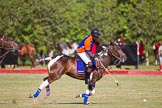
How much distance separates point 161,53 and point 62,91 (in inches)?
729

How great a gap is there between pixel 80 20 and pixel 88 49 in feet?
126

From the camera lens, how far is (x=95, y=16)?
191ft

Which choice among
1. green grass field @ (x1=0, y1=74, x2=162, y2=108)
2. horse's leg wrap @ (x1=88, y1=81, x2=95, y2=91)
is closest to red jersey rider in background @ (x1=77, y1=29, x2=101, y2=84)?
horse's leg wrap @ (x1=88, y1=81, x2=95, y2=91)

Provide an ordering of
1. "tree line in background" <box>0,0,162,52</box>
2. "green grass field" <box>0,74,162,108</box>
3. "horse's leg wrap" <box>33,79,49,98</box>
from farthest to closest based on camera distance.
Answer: "tree line in background" <box>0,0,162,52</box>, "horse's leg wrap" <box>33,79,49,98</box>, "green grass field" <box>0,74,162,108</box>

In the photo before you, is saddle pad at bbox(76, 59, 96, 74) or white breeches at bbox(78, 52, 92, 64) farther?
saddle pad at bbox(76, 59, 96, 74)

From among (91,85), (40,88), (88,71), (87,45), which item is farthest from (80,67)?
(40,88)

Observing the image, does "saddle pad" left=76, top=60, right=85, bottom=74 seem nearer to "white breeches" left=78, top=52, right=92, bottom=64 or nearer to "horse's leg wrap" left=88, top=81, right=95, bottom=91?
"white breeches" left=78, top=52, right=92, bottom=64

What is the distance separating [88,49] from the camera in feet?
69.7

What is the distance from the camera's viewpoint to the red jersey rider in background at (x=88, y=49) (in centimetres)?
2122

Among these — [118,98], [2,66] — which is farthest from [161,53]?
[118,98]

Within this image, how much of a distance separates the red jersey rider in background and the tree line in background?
3433 cm

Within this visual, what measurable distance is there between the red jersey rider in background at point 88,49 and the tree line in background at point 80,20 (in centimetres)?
3433

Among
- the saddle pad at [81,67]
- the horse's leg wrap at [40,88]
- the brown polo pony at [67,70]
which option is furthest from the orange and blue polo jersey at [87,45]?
the horse's leg wrap at [40,88]

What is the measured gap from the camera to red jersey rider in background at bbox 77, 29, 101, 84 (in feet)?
69.6
